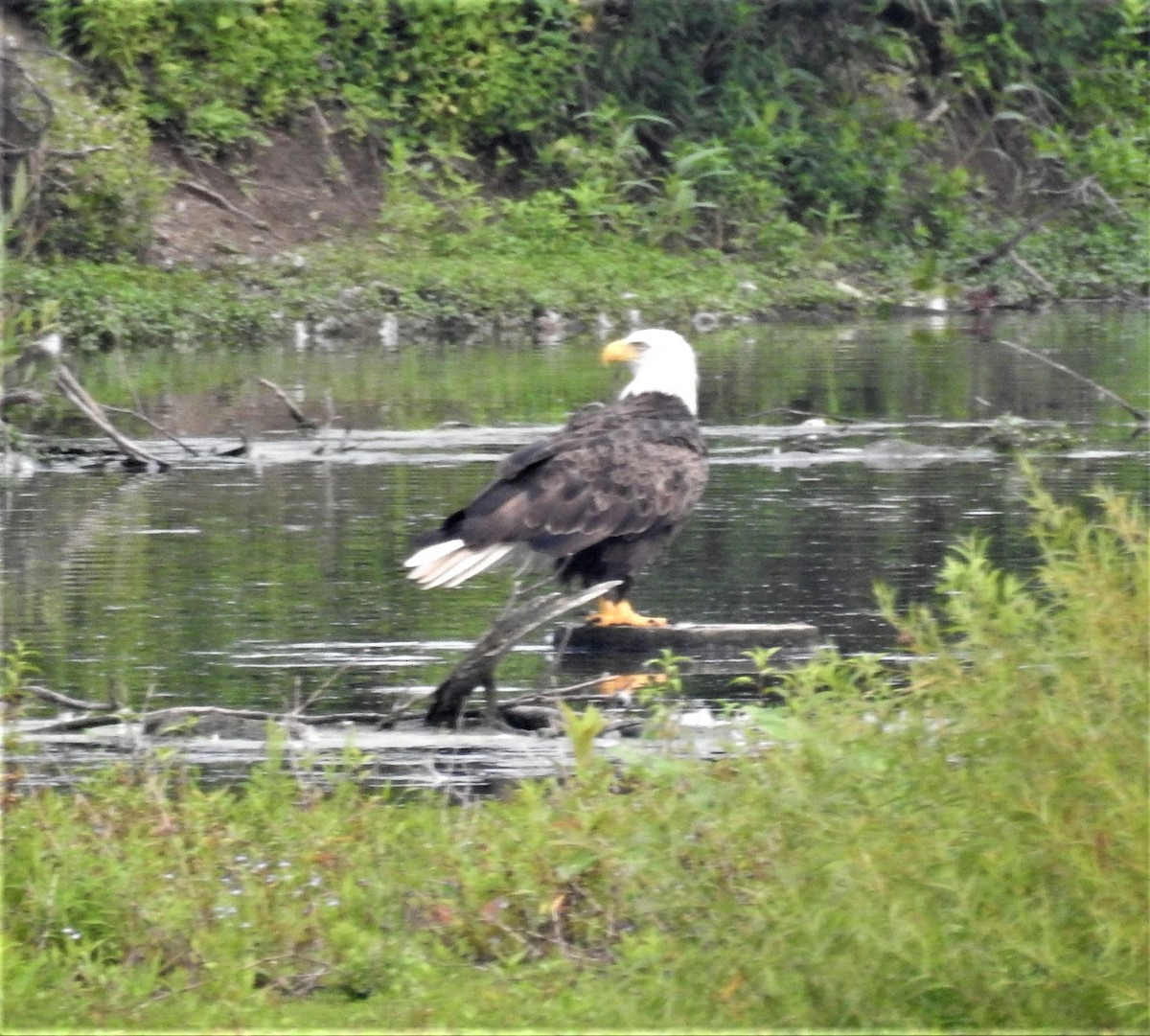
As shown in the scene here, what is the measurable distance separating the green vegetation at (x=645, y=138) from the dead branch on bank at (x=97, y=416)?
31.2 feet

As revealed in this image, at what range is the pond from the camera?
9.24 m

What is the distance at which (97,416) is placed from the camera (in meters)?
13.5

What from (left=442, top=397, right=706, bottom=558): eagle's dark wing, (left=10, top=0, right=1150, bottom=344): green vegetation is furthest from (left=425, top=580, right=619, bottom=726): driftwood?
(left=10, top=0, right=1150, bottom=344): green vegetation

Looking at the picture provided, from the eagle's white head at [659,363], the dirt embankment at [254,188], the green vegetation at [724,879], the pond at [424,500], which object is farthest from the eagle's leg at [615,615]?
the dirt embankment at [254,188]

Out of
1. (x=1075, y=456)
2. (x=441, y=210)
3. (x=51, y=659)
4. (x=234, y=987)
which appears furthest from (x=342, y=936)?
(x=441, y=210)

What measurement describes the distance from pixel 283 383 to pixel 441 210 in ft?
28.7

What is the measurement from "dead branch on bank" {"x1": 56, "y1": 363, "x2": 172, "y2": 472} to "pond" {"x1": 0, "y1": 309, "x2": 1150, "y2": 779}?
13cm

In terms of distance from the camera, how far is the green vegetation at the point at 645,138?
26781 millimetres

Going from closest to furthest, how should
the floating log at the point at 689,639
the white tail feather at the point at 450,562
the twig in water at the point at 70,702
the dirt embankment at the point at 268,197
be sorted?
the twig in water at the point at 70,702 → the floating log at the point at 689,639 → the white tail feather at the point at 450,562 → the dirt embankment at the point at 268,197

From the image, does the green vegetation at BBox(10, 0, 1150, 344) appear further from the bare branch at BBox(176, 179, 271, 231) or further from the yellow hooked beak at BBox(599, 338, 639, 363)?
the yellow hooked beak at BBox(599, 338, 639, 363)

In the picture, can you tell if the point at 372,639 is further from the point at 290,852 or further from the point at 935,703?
the point at 935,703

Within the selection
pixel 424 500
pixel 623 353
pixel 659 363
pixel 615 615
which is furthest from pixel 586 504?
pixel 424 500

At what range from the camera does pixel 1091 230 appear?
107 ft

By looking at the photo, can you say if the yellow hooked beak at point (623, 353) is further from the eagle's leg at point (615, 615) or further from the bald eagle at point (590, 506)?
the eagle's leg at point (615, 615)
